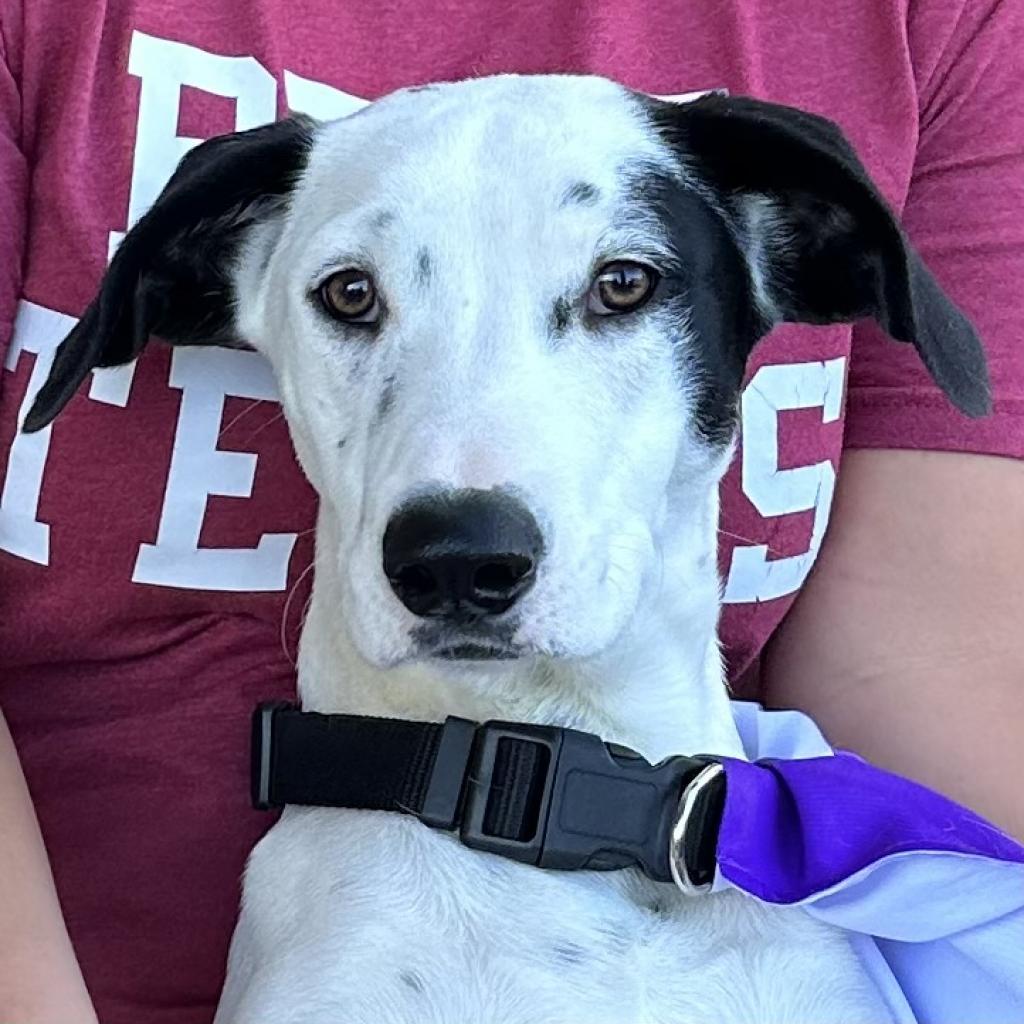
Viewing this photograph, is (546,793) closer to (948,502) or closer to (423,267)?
(423,267)

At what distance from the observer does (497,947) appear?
4.38 feet

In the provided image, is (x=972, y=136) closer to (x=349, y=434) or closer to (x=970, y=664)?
(x=970, y=664)

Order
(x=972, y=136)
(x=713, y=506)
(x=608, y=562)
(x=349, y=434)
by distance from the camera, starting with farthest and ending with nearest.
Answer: (x=972, y=136), (x=713, y=506), (x=349, y=434), (x=608, y=562)

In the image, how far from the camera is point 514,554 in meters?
1.19

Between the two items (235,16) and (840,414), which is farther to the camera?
(840,414)

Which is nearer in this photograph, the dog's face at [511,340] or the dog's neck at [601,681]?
the dog's face at [511,340]

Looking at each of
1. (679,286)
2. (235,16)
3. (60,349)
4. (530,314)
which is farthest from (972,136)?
(60,349)

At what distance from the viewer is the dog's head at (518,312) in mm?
1235

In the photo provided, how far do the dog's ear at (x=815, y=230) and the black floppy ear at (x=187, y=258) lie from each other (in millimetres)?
395

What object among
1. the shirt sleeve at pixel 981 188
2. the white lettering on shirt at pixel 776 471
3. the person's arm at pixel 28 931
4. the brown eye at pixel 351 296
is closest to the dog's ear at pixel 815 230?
the white lettering on shirt at pixel 776 471

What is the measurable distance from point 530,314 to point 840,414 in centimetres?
57

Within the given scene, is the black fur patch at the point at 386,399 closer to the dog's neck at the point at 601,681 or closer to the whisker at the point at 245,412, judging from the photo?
the dog's neck at the point at 601,681

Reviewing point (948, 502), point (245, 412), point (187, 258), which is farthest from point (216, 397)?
point (948, 502)

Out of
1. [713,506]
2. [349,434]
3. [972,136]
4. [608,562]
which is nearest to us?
[608,562]
